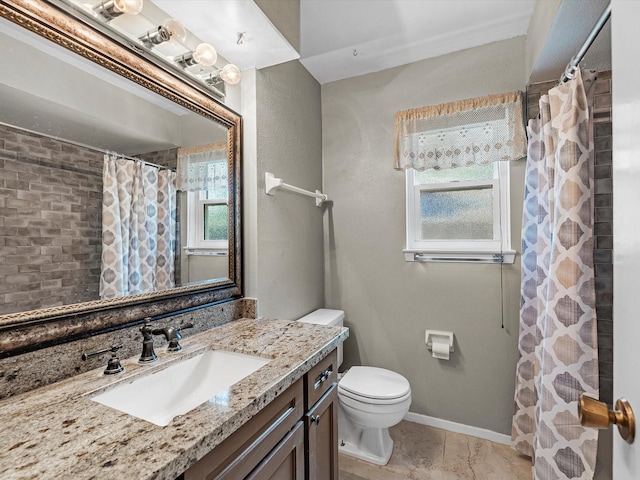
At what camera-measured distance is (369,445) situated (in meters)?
1.88

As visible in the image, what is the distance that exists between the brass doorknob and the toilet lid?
1.35m

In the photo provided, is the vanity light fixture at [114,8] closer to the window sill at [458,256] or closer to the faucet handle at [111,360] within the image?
the faucet handle at [111,360]

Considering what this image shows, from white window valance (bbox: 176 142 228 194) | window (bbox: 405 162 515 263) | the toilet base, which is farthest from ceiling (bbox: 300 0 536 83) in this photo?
the toilet base

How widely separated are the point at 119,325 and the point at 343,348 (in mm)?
1750

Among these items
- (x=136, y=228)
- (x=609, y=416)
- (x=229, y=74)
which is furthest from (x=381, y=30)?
(x=609, y=416)

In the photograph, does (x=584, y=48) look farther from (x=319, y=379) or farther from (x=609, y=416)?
(x=319, y=379)

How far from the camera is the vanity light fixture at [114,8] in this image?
3.32 feet

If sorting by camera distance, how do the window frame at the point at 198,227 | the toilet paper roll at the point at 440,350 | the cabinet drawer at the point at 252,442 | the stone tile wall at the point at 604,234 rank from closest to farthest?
the cabinet drawer at the point at 252,442
the window frame at the point at 198,227
the stone tile wall at the point at 604,234
the toilet paper roll at the point at 440,350

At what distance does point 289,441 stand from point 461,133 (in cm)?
205

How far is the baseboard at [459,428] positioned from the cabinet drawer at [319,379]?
4.14 ft

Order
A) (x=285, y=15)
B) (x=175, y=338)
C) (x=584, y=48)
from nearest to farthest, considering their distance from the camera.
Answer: (x=175, y=338) → (x=584, y=48) → (x=285, y=15)

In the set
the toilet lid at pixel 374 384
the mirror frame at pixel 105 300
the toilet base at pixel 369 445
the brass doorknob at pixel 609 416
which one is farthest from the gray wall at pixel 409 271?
the brass doorknob at pixel 609 416

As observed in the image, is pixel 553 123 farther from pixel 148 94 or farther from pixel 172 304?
pixel 172 304

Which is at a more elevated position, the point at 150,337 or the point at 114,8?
the point at 114,8
